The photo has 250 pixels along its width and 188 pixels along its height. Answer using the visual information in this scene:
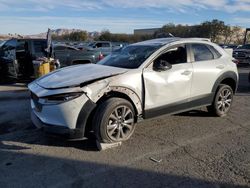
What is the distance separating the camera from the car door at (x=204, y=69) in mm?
6074

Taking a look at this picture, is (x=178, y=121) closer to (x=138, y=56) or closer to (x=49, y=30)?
(x=138, y=56)

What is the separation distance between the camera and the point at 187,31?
2329 inches

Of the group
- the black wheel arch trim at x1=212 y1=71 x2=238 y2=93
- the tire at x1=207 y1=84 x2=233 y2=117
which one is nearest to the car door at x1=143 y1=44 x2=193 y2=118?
the black wheel arch trim at x1=212 y1=71 x2=238 y2=93

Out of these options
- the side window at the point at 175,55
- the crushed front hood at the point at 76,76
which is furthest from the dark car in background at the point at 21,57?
the side window at the point at 175,55

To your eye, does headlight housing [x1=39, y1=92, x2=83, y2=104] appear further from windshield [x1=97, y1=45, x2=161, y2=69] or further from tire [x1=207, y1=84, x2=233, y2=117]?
tire [x1=207, y1=84, x2=233, y2=117]

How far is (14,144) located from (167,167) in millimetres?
2522

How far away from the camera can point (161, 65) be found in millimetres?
5410

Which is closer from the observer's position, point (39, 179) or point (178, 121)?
point (39, 179)

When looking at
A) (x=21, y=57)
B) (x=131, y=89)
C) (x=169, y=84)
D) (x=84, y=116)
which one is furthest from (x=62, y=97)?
(x=21, y=57)

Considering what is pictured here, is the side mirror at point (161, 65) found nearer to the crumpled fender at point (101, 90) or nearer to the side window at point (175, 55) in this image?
the side window at point (175, 55)

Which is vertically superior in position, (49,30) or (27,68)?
(49,30)

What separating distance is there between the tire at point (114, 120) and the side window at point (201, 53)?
199 centimetres

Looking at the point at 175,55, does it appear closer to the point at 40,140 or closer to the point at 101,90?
the point at 101,90

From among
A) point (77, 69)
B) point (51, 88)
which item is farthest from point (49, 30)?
point (51, 88)
